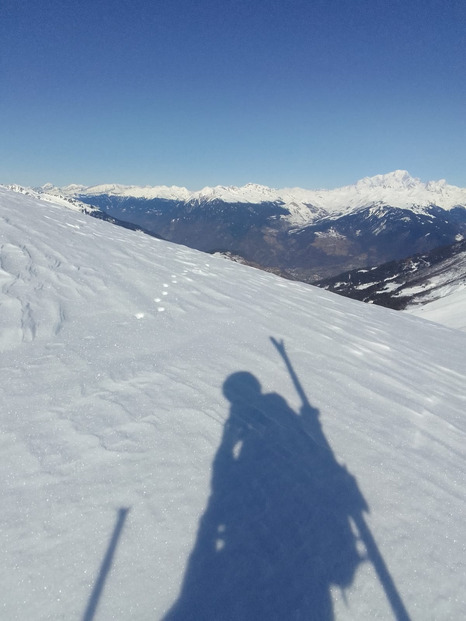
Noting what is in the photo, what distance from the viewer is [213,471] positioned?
4.19m

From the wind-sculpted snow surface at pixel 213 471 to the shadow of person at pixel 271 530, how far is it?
0.02 meters

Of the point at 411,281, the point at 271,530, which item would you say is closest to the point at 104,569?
the point at 271,530

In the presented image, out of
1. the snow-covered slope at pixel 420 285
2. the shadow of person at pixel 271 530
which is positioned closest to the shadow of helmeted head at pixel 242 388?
the shadow of person at pixel 271 530

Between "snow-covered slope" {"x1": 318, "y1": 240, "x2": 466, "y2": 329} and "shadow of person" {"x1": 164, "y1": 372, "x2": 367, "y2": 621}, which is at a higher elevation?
"snow-covered slope" {"x1": 318, "y1": 240, "x2": 466, "y2": 329}

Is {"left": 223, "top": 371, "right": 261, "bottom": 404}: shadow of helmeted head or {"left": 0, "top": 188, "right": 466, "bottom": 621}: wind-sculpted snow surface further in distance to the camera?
{"left": 223, "top": 371, "right": 261, "bottom": 404}: shadow of helmeted head

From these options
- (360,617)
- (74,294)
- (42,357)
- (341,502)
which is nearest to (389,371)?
(341,502)

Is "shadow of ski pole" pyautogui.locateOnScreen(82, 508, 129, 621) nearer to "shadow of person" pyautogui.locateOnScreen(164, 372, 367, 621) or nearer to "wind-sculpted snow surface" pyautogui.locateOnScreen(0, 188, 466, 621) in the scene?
"wind-sculpted snow surface" pyautogui.locateOnScreen(0, 188, 466, 621)

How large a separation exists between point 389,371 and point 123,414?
5.79 m

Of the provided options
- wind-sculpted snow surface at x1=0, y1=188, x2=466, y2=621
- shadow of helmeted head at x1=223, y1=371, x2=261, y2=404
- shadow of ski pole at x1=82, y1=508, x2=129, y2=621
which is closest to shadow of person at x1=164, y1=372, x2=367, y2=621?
wind-sculpted snow surface at x1=0, y1=188, x2=466, y2=621

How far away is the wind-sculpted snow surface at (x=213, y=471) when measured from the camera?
3078 mm

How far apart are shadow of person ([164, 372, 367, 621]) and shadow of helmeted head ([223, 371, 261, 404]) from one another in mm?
441

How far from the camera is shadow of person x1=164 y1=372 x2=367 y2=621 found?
3.02 metres

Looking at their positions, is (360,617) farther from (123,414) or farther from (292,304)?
(292,304)

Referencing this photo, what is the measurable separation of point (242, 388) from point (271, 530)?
2.48m
